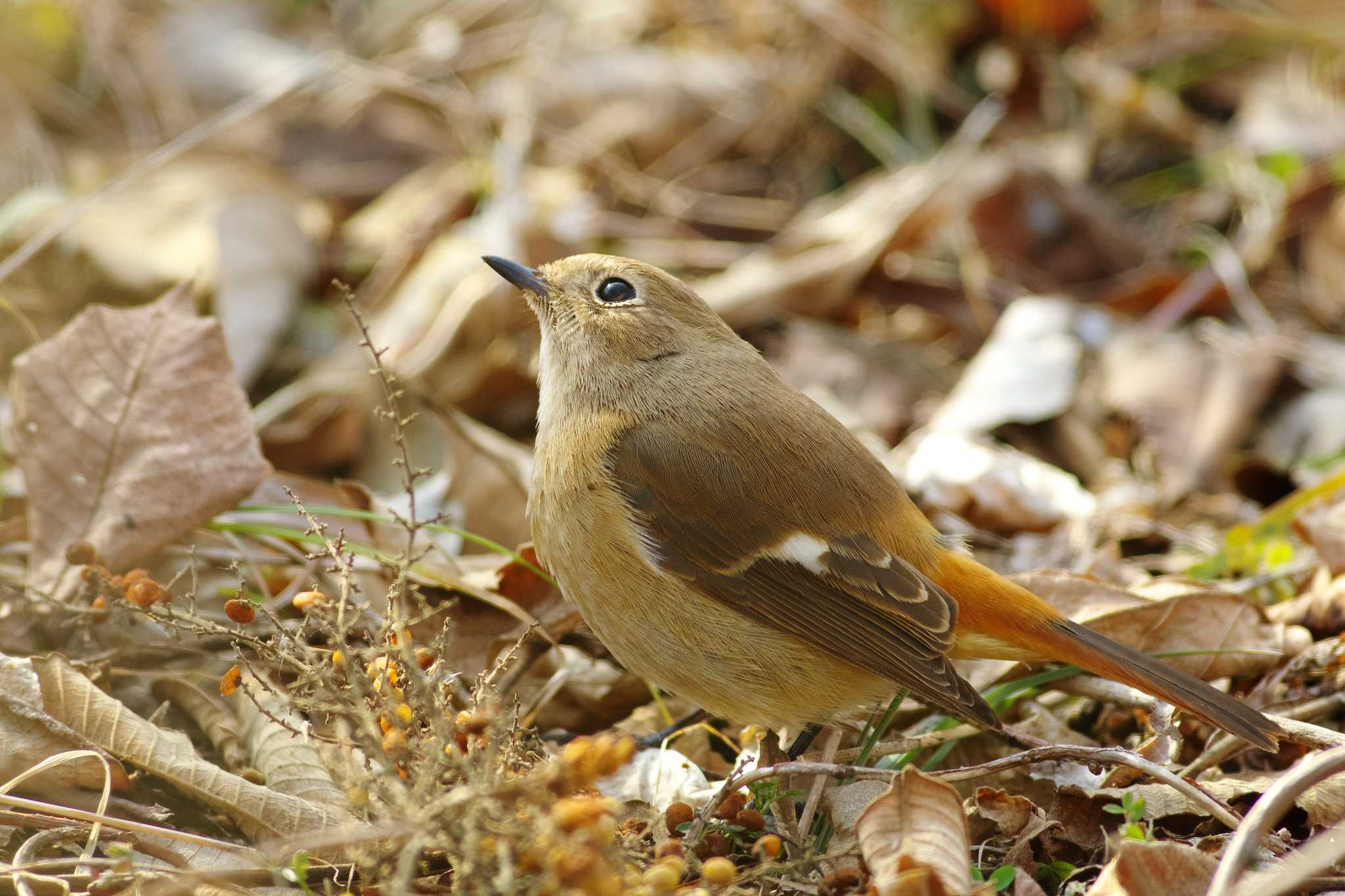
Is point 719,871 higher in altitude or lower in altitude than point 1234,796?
lower

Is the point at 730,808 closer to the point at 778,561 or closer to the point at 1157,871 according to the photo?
the point at 778,561

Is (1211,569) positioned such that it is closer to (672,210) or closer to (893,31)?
(672,210)

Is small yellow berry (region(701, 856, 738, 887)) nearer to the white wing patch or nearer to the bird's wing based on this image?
the bird's wing

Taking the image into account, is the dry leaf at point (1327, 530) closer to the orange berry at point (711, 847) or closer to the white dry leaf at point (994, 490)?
the white dry leaf at point (994, 490)

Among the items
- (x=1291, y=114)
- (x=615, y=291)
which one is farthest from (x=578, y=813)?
(x=1291, y=114)

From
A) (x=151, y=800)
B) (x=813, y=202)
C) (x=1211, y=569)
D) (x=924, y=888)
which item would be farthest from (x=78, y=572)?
(x=813, y=202)

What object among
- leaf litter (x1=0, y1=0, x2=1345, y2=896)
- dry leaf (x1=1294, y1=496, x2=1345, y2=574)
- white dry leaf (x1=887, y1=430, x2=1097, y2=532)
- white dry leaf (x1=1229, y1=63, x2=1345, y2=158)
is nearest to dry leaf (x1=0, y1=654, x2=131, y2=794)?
leaf litter (x1=0, y1=0, x2=1345, y2=896)
